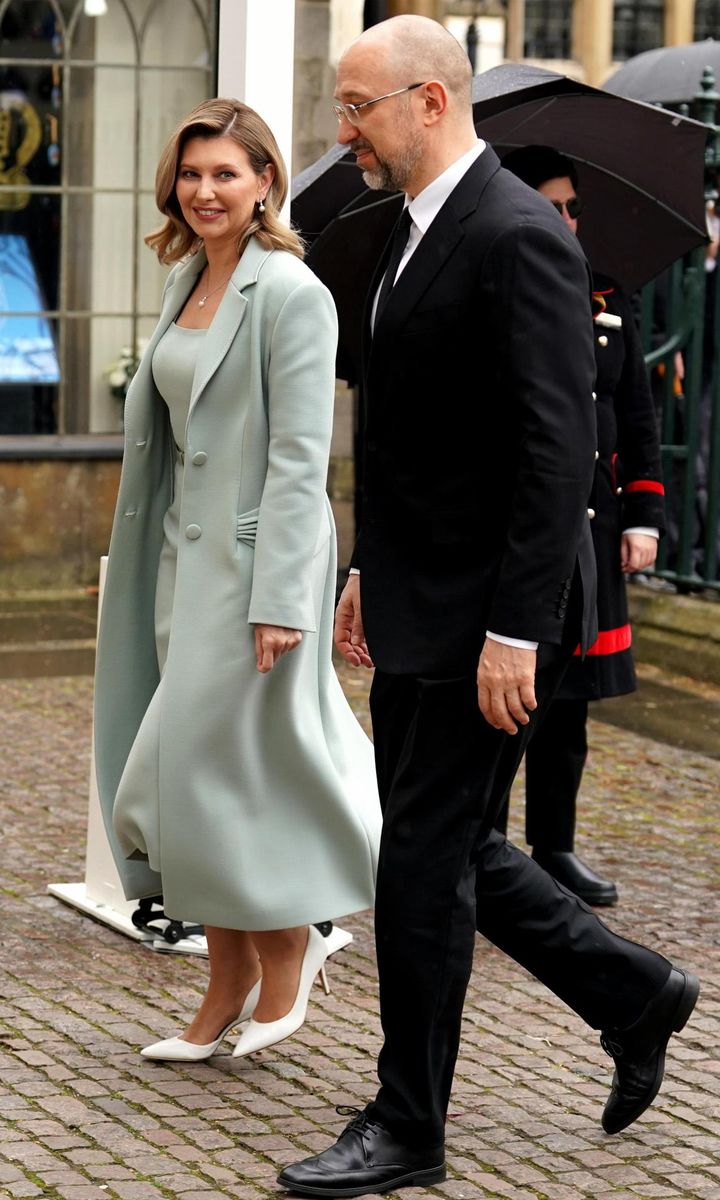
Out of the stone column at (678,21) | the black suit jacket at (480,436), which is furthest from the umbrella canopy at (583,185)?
the stone column at (678,21)

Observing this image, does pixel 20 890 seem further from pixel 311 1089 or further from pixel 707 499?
pixel 707 499

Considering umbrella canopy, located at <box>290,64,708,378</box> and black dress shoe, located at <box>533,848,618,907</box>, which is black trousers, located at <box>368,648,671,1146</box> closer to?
black dress shoe, located at <box>533,848,618,907</box>

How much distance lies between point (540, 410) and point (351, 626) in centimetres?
83

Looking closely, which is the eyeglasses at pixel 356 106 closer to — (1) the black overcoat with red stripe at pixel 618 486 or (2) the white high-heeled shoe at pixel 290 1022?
(2) the white high-heeled shoe at pixel 290 1022

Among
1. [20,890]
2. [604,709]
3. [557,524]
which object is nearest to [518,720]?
[557,524]

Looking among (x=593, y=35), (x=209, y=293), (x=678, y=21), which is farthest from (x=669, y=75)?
(x=678, y=21)

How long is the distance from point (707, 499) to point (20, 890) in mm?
4671

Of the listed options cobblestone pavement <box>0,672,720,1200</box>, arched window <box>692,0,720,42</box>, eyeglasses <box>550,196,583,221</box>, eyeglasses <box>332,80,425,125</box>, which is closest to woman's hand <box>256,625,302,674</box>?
cobblestone pavement <box>0,672,720,1200</box>

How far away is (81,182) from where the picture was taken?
11.7 metres

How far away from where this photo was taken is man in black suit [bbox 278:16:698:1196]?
368cm

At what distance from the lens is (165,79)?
11695 millimetres

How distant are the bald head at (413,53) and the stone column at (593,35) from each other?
77.8 feet

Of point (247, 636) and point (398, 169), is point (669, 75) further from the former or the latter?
point (398, 169)

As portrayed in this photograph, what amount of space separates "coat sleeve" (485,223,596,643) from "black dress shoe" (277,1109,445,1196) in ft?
3.21
